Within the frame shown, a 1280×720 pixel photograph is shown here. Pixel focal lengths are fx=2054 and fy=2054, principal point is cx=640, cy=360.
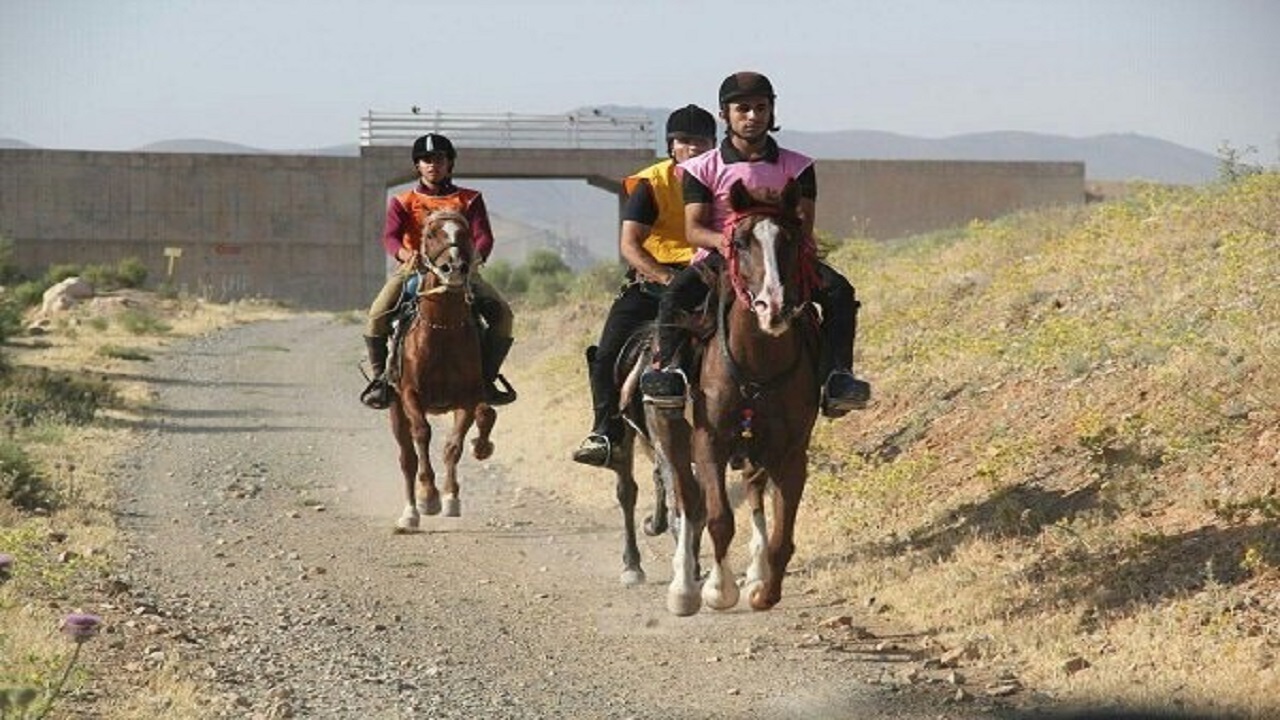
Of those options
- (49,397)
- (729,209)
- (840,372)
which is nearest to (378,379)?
(729,209)

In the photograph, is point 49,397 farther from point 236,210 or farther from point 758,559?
point 236,210

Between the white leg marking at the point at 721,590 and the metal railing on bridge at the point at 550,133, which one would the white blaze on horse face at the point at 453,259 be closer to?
the white leg marking at the point at 721,590

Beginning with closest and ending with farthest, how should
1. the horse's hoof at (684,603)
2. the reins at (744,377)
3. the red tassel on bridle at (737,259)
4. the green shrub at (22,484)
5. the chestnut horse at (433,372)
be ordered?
the red tassel on bridle at (737,259) < the reins at (744,377) < the horse's hoof at (684,603) < the chestnut horse at (433,372) < the green shrub at (22,484)

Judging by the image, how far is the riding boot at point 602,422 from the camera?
44.8ft

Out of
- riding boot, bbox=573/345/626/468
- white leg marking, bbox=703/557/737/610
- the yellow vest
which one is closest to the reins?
white leg marking, bbox=703/557/737/610

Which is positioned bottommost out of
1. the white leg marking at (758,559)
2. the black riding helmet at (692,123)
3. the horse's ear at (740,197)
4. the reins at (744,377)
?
the white leg marking at (758,559)

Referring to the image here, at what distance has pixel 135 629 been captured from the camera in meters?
12.0

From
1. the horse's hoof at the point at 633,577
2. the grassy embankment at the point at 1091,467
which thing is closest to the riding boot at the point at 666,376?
the grassy embankment at the point at 1091,467

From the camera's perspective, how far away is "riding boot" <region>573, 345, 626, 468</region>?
44.8 ft

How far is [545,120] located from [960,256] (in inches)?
1679

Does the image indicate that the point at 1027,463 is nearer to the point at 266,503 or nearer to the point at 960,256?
the point at 266,503

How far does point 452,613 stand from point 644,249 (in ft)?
8.71

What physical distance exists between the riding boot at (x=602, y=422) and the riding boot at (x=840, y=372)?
2.34m

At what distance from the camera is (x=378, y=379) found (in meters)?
17.1
